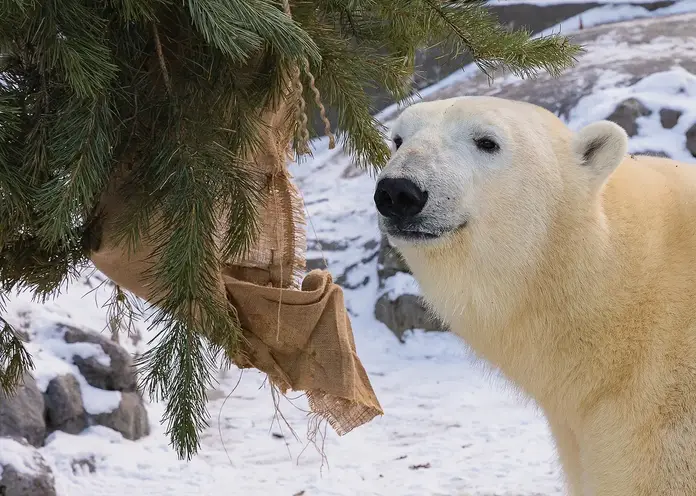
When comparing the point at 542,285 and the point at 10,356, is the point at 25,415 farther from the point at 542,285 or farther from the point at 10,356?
the point at 542,285

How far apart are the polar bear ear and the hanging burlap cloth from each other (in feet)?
2.10

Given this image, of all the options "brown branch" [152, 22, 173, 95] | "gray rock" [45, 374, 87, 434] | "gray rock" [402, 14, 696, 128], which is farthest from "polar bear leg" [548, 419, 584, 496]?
"gray rock" [402, 14, 696, 128]

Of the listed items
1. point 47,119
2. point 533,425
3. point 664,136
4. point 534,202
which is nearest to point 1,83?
point 47,119

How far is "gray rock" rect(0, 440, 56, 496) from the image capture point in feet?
10.8

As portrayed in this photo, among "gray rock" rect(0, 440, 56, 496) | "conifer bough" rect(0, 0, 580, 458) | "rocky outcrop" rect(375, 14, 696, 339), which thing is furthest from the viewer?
"rocky outcrop" rect(375, 14, 696, 339)

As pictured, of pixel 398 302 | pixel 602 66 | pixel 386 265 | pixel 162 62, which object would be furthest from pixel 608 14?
pixel 162 62

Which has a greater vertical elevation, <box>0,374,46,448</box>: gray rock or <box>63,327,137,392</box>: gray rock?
<box>0,374,46,448</box>: gray rock

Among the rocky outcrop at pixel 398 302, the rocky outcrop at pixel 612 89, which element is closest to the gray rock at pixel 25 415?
the rocky outcrop at pixel 612 89

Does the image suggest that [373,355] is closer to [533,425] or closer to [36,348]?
[533,425]

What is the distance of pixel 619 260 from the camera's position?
1783mm

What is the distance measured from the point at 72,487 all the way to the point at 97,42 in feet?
9.42

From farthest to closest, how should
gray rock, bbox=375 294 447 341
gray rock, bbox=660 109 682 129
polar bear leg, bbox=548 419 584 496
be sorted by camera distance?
gray rock, bbox=660 109 682 129 < gray rock, bbox=375 294 447 341 < polar bear leg, bbox=548 419 584 496

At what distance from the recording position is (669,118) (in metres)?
6.46

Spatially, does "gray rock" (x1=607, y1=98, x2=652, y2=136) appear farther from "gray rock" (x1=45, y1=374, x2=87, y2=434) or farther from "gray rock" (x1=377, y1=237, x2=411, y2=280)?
"gray rock" (x1=45, y1=374, x2=87, y2=434)
